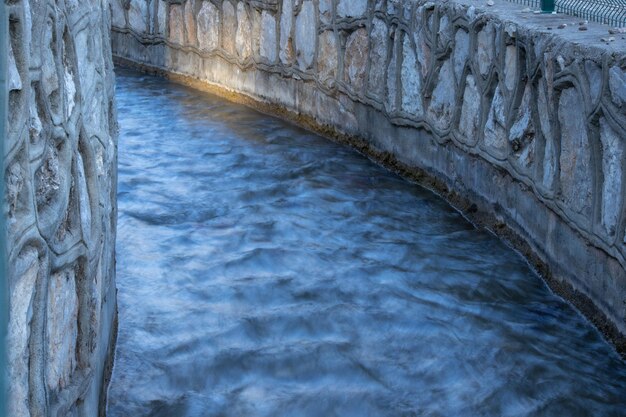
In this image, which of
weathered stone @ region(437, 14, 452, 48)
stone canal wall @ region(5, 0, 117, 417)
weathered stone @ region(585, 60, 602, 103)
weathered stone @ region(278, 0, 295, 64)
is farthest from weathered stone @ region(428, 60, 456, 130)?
stone canal wall @ region(5, 0, 117, 417)

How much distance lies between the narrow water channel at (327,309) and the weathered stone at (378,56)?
0.54 metres

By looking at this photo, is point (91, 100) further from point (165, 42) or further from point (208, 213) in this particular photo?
point (165, 42)

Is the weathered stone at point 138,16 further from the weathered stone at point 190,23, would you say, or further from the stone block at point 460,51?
the stone block at point 460,51

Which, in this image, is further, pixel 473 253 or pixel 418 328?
pixel 473 253

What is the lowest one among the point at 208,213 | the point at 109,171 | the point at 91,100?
the point at 208,213

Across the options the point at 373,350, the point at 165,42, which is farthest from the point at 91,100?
the point at 165,42

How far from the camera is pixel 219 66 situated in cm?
1018

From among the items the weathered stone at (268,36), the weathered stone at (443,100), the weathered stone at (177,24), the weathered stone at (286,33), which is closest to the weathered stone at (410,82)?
the weathered stone at (443,100)

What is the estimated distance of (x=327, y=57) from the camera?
26.8ft

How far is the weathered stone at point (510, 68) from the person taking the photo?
17.7 feet

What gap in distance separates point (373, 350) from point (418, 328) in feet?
1.03

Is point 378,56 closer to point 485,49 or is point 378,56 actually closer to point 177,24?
point 485,49

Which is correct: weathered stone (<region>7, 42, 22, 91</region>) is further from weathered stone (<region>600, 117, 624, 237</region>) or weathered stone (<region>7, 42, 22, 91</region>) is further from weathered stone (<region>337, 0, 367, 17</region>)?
weathered stone (<region>337, 0, 367, 17</region>)

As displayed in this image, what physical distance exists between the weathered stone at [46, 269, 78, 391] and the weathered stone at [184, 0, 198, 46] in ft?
25.7
